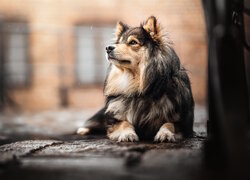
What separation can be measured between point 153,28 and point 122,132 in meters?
0.66

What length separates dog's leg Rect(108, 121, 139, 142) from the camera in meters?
2.21

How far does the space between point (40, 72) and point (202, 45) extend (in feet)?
9.18

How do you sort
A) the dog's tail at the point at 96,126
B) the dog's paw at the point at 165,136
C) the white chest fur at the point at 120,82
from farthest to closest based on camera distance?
the dog's tail at the point at 96,126 < the white chest fur at the point at 120,82 < the dog's paw at the point at 165,136

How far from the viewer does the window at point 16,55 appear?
21.2ft

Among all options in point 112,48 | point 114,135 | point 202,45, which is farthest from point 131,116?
point 202,45

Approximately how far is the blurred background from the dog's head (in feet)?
12.6

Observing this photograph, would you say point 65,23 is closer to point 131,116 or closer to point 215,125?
point 131,116

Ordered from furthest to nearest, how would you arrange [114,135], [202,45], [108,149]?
[202,45], [114,135], [108,149]

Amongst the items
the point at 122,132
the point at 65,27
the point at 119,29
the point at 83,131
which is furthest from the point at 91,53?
the point at 122,132

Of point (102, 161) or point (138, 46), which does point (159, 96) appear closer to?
point (138, 46)

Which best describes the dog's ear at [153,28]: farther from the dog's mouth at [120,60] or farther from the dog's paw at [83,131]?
the dog's paw at [83,131]

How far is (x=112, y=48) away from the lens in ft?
7.73

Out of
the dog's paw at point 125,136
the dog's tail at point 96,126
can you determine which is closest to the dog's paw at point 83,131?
the dog's tail at point 96,126

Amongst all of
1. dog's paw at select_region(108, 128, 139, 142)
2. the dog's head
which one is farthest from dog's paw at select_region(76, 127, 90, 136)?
the dog's head
